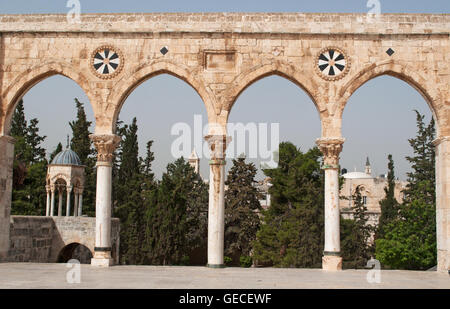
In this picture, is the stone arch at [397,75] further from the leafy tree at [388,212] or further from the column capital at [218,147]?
the leafy tree at [388,212]

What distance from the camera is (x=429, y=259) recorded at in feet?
91.9

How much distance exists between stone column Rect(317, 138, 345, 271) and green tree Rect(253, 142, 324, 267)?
51.6 ft

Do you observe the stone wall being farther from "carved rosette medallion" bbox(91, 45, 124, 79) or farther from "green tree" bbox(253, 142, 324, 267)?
"green tree" bbox(253, 142, 324, 267)

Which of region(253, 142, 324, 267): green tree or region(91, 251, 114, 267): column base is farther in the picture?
region(253, 142, 324, 267): green tree

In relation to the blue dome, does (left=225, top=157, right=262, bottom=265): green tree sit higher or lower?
lower

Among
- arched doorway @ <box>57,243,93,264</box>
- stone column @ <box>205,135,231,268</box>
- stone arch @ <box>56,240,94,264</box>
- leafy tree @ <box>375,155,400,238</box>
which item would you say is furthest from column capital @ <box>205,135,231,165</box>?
Result: leafy tree @ <box>375,155,400,238</box>

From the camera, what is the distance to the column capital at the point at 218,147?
13398 millimetres

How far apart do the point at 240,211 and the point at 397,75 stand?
22.5 metres

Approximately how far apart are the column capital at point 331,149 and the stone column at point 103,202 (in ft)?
16.9

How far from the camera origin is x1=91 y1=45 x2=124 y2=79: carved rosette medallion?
542 inches
